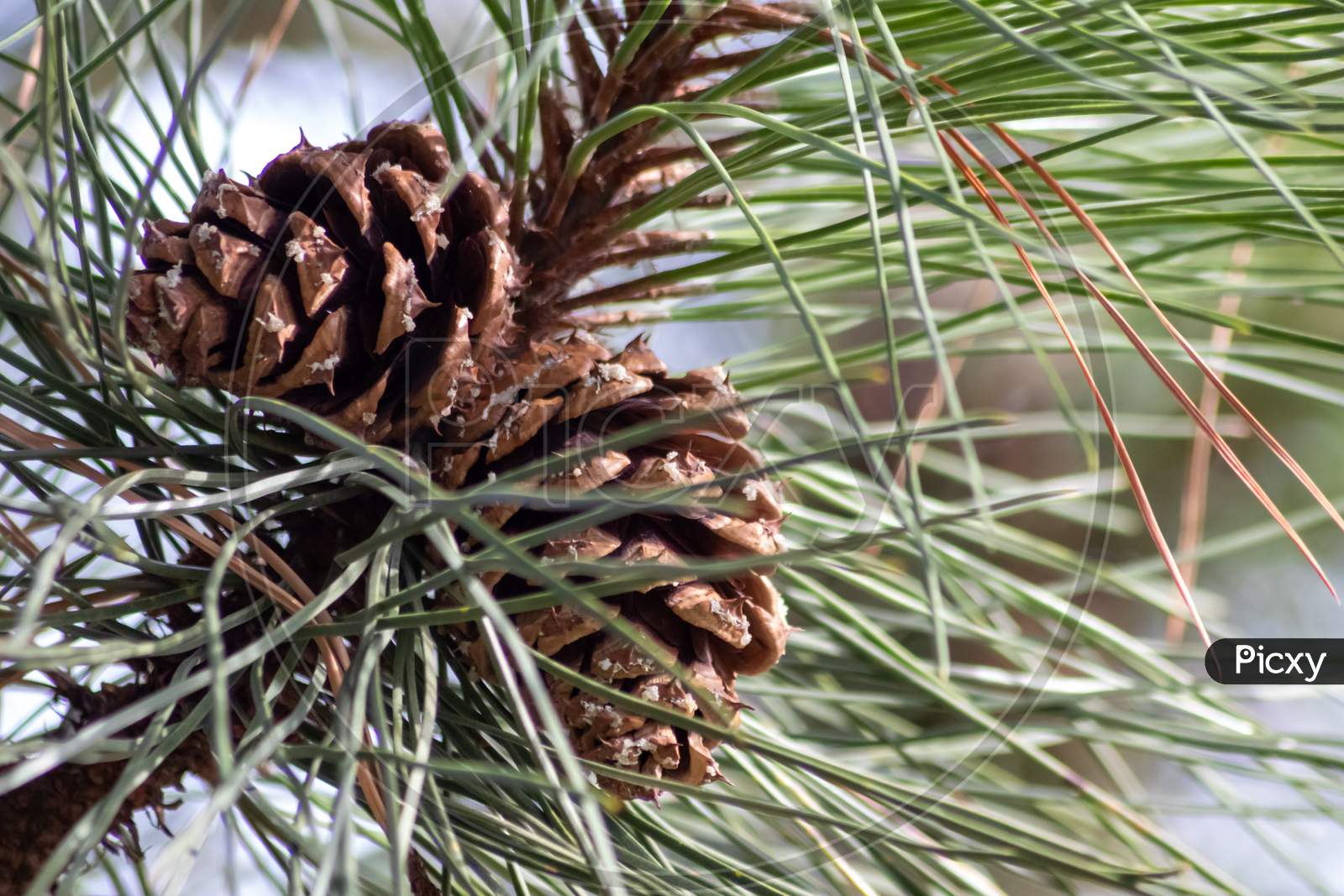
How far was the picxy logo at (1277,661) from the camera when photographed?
0.37m

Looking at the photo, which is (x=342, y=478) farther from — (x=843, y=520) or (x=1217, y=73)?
(x=1217, y=73)

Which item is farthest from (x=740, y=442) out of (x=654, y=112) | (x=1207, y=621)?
(x=1207, y=621)

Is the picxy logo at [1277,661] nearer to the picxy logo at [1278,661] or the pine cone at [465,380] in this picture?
the picxy logo at [1278,661]

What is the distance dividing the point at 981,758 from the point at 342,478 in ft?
0.76

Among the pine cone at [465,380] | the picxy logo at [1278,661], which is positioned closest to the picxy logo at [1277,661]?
the picxy logo at [1278,661]

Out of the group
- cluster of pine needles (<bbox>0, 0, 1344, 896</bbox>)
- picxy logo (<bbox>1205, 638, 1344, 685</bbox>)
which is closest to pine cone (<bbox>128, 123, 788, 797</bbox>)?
cluster of pine needles (<bbox>0, 0, 1344, 896</bbox>)

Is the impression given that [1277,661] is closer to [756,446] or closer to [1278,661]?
[1278,661]

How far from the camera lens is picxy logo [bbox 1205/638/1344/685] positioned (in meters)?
0.37

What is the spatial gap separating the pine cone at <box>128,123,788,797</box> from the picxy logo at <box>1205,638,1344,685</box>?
187mm

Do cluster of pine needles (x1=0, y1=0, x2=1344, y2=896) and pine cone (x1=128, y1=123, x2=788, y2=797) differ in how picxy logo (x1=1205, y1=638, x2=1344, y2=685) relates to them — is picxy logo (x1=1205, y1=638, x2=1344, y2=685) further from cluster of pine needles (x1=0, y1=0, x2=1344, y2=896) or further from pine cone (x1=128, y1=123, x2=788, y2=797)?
pine cone (x1=128, y1=123, x2=788, y2=797)

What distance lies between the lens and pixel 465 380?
27 centimetres

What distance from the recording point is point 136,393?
0.33 metres

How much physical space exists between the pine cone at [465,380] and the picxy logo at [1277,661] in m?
0.19

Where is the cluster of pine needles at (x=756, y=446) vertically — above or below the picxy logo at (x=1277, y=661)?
above
